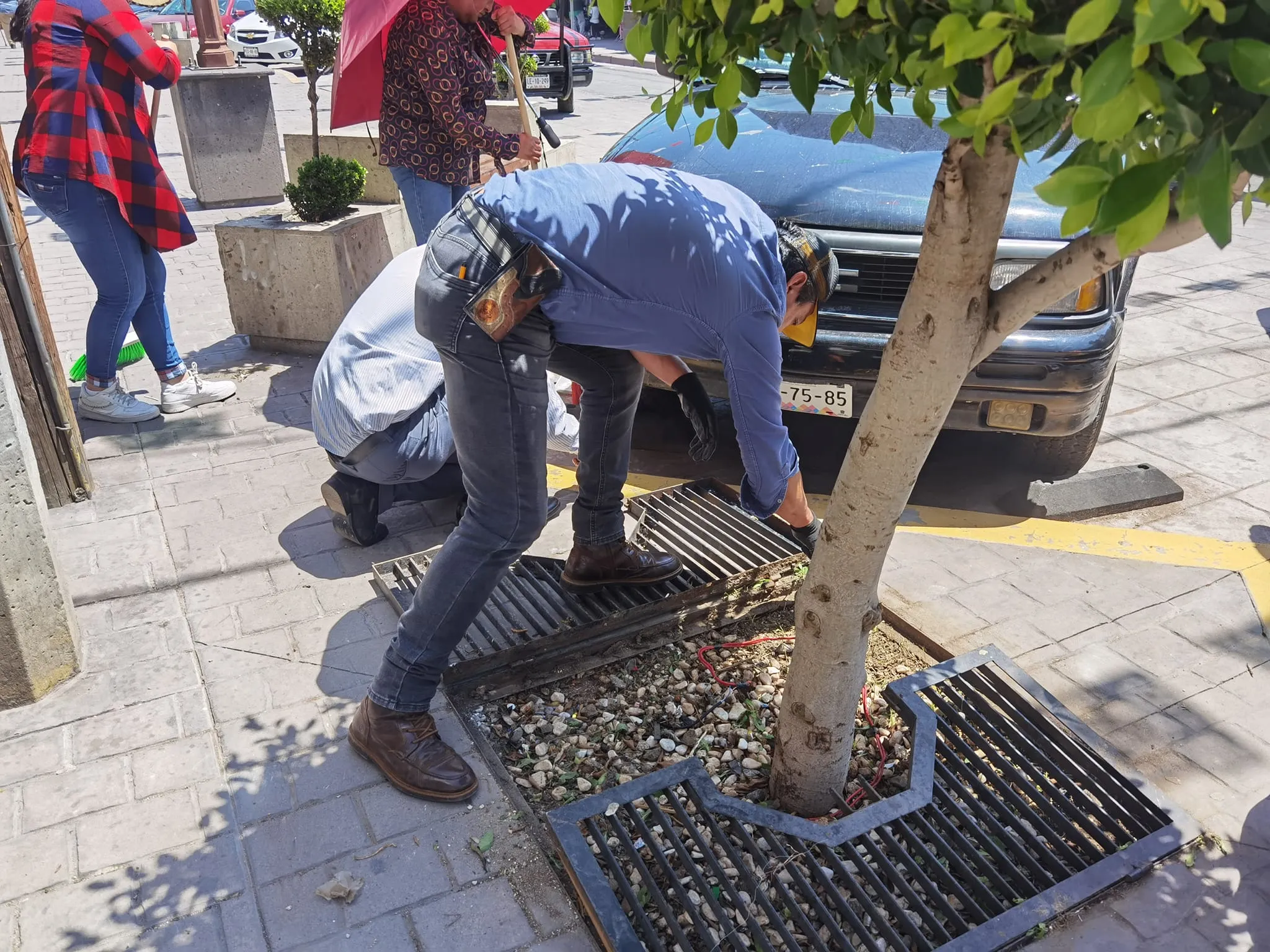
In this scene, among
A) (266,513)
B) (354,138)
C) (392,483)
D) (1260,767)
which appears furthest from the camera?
(354,138)

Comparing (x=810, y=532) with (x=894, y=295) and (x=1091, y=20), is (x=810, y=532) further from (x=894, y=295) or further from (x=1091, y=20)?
(x=1091, y=20)

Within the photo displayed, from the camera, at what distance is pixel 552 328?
8.60 feet

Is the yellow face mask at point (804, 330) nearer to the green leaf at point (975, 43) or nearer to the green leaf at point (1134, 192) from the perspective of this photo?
the green leaf at point (975, 43)

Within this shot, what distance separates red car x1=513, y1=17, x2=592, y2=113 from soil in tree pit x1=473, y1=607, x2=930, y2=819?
38.3 ft

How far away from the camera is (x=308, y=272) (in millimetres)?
5535

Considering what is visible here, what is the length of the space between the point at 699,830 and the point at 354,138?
243 inches

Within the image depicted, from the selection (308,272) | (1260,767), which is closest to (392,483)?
(308,272)

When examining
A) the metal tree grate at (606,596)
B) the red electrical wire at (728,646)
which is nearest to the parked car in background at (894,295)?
the metal tree grate at (606,596)

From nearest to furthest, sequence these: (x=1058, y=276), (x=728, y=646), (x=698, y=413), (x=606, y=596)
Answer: (x=1058, y=276) → (x=698, y=413) → (x=728, y=646) → (x=606, y=596)

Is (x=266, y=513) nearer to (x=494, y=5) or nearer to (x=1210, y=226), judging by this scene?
(x=494, y=5)

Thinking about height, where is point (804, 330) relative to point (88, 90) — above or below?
below

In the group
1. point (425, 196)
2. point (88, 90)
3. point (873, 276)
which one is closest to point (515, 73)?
point (425, 196)

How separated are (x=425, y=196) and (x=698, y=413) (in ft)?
7.73

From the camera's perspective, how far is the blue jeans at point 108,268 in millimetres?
4398
